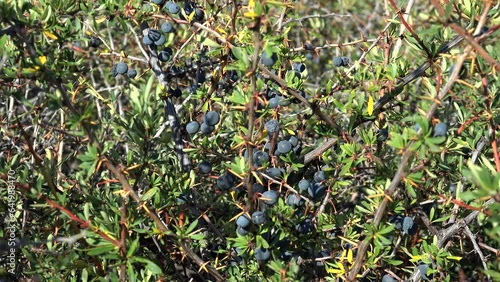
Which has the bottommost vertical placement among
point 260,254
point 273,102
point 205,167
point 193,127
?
→ point 260,254

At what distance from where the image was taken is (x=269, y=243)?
6.55 ft

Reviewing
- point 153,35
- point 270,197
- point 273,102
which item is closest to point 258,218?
point 270,197

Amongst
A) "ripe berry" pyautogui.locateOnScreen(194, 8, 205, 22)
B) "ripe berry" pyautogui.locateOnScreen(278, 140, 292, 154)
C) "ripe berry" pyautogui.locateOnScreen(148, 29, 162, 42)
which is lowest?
"ripe berry" pyautogui.locateOnScreen(278, 140, 292, 154)

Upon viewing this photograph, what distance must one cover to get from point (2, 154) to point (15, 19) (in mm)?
1170

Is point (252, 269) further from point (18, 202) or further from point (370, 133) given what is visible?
point (18, 202)

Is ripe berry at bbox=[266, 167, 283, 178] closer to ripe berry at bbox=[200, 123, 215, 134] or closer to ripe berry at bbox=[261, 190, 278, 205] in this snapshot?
ripe berry at bbox=[261, 190, 278, 205]

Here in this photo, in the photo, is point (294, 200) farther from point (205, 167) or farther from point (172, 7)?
point (172, 7)

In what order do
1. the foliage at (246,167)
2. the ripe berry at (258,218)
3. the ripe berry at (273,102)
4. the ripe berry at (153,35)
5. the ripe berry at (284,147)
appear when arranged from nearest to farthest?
1. the foliage at (246,167)
2. the ripe berry at (258,218)
3. the ripe berry at (284,147)
4. the ripe berry at (273,102)
5. the ripe berry at (153,35)

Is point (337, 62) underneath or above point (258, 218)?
above

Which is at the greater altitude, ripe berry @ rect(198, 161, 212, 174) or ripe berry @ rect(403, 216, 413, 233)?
ripe berry @ rect(403, 216, 413, 233)


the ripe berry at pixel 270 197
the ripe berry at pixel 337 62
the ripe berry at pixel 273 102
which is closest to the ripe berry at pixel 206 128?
the ripe berry at pixel 273 102

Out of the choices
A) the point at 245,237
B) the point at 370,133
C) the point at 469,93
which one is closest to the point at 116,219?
the point at 245,237

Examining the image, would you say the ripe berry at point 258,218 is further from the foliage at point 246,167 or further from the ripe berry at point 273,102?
the ripe berry at point 273,102

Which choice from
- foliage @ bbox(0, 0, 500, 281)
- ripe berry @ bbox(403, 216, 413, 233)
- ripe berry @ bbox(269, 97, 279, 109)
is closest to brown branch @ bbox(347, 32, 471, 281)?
foliage @ bbox(0, 0, 500, 281)
